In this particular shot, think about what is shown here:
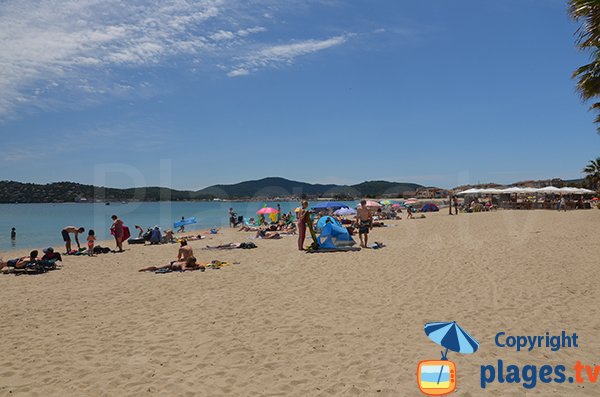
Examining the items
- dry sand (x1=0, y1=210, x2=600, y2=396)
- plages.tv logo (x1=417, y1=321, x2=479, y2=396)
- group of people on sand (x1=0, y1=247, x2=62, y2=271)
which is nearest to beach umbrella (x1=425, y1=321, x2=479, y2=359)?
plages.tv logo (x1=417, y1=321, x2=479, y2=396)

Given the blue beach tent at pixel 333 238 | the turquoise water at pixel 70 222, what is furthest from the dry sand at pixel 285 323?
the turquoise water at pixel 70 222

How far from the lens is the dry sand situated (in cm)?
373

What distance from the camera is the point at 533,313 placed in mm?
5434

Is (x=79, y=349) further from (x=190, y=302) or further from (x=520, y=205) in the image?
(x=520, y=205)

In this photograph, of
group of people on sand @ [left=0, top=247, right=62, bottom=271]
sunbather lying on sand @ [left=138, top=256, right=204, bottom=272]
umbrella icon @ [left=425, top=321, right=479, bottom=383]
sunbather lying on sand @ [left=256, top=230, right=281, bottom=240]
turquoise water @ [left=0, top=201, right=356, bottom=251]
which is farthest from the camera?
turquoise water @ [left=0, top=201, right=356, bottom=251]

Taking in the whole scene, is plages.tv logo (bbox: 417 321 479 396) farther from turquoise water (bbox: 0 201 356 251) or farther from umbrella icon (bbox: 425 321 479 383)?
turquoise water (bbox: 0 201 356 251)

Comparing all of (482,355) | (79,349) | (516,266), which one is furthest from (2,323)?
(516,266)

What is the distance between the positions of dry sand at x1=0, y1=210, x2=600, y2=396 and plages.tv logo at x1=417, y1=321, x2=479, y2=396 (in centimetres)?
11

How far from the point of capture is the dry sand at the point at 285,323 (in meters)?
3.73

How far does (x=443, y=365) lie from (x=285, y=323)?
215 centimetres

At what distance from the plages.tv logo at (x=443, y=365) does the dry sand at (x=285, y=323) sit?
106 millimetres

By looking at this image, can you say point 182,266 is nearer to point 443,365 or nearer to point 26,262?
point 26,262

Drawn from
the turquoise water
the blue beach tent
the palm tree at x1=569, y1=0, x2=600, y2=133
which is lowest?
the turquoise water

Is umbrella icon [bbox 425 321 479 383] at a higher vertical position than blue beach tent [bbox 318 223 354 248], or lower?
lower
